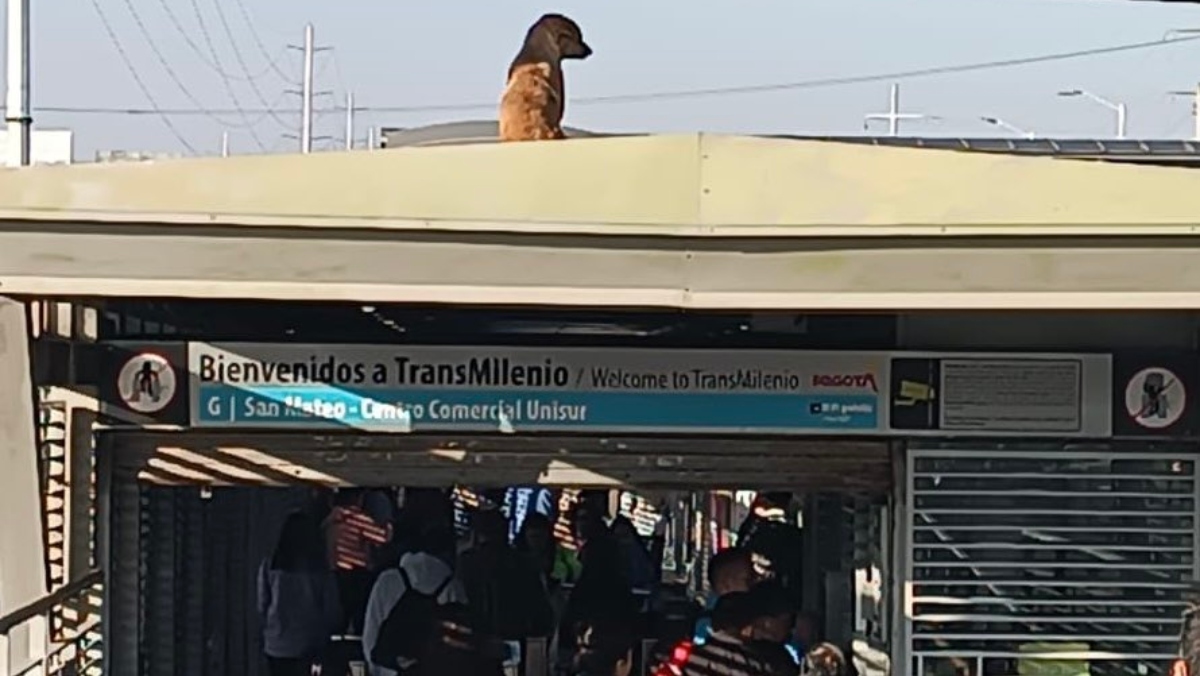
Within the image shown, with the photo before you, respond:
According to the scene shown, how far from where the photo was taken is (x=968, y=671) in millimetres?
8695

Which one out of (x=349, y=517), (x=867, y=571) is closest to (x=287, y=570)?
(x=349, y=517)

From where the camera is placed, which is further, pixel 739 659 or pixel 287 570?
pixel 287 570

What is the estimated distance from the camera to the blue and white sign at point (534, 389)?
848 cm

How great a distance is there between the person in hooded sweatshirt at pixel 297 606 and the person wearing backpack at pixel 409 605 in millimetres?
247

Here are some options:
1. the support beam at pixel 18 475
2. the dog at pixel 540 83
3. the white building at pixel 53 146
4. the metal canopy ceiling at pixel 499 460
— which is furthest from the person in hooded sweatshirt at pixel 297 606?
the white building at pixel 53 146

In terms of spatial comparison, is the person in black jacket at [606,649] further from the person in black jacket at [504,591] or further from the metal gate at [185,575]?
the metal gate at [185,575]

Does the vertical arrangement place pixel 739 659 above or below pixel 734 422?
below

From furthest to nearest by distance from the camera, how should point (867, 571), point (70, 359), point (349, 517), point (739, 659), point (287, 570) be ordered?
point (349, 517) < point (287, 570) < point (867, 571) < point (70, 359) < point (739, 659)

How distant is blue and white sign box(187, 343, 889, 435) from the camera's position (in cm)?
848

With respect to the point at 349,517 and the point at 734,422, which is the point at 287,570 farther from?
the point at 734,422

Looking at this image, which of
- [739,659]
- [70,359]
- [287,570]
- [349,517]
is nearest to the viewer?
[739,659]

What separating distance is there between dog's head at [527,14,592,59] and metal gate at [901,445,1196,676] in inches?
92.1

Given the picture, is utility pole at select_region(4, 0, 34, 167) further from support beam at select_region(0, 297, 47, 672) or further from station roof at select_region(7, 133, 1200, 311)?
station roof at select_region(7, 133, 1200, 311)

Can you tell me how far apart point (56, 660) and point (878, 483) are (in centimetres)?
342
